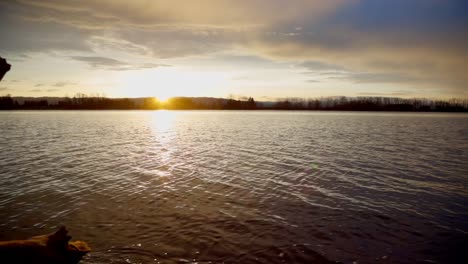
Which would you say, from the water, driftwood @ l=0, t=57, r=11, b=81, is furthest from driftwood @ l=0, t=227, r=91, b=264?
driftwood @ l=0, t=57, r=11, b=81

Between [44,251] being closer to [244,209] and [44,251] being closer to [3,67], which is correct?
[3,67]

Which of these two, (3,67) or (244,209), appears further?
(244,209)

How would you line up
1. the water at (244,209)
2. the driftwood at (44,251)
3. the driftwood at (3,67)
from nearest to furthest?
the driftwood at (44,251), the driftwood at (3,67), the water at (244,209)

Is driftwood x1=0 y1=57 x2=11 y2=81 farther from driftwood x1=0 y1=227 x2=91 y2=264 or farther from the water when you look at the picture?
the water

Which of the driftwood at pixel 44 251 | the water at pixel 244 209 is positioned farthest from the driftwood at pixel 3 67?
the water at pixel 244 209

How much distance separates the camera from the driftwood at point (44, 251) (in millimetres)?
8039

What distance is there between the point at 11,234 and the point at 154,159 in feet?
58.2

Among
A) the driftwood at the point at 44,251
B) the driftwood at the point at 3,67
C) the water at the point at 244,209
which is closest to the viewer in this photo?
the driftwood at the point at 44,251

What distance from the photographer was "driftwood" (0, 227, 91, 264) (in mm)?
8039

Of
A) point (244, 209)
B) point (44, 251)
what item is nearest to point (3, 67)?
point (44, 251)

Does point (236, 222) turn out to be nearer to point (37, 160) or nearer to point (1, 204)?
point (1, 204)

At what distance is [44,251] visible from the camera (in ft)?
28.4

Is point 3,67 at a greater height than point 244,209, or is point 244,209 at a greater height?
point 3,67

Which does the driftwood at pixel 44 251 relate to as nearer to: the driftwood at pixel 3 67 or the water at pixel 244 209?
the water at pixel 244 209
